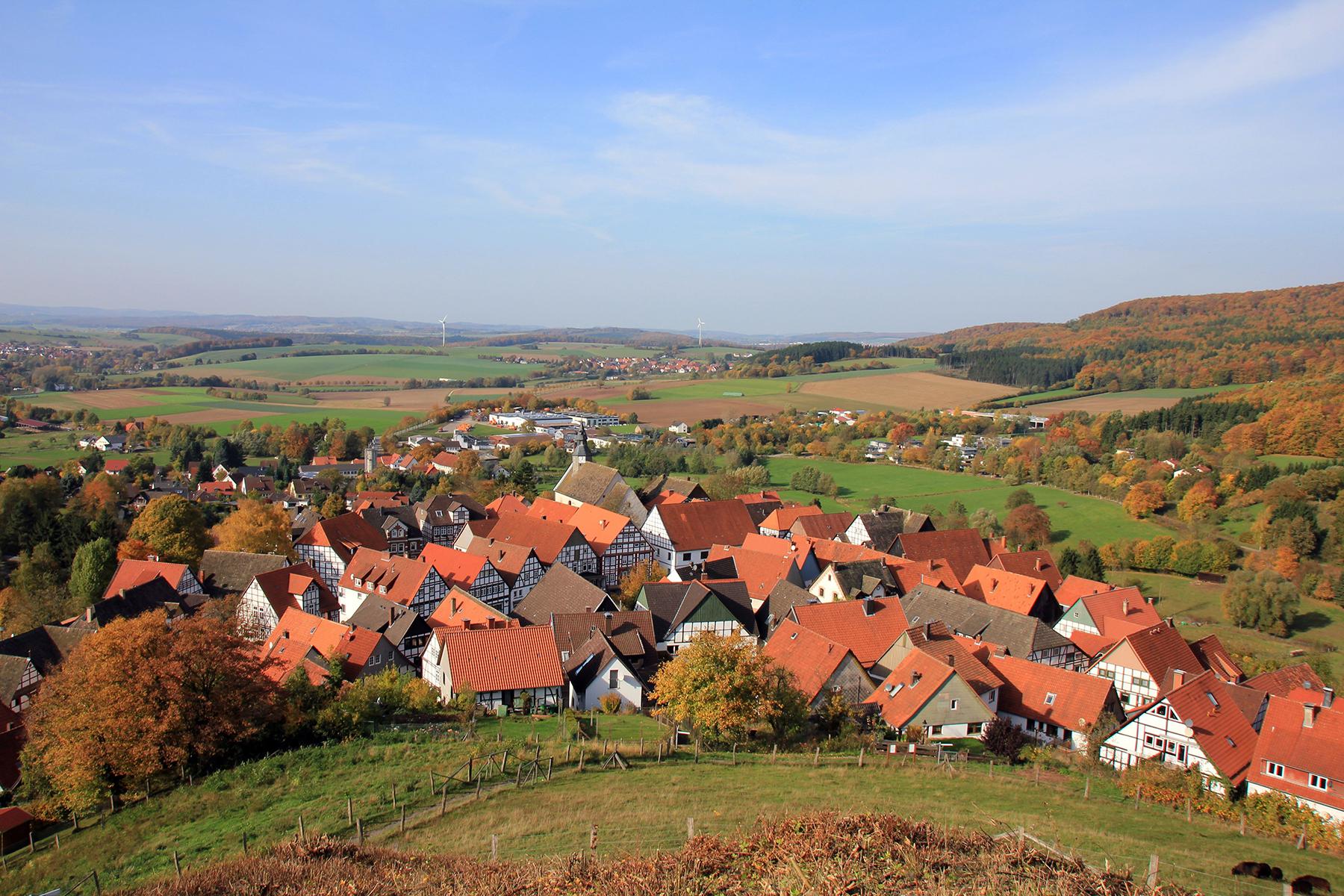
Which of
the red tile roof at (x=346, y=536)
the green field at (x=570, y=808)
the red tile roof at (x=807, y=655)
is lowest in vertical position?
the red tile roof at (x=346, y=536)

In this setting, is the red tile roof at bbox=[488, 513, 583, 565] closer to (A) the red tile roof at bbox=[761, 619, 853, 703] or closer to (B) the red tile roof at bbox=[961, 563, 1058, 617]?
(A) the red tile roof at bbox=[761, 619, 853, 703]

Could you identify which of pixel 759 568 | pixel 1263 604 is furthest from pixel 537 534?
pixel 1263 604

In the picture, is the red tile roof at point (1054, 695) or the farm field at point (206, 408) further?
the farm field at point (206, 408)

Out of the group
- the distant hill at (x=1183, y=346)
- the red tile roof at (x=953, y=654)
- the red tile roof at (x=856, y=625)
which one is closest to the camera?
the red tile roof at (x=953, y=654)

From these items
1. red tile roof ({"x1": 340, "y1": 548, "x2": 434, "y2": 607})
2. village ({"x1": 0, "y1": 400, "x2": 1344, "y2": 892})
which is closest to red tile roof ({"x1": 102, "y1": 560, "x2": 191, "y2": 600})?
village ({"x1": 0, "y1": 400, "x2": 1344, "y2": 892})

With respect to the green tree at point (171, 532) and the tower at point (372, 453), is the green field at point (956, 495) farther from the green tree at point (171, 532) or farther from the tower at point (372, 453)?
the green tree at point (171, 532)

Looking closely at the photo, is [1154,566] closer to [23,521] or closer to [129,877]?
[129,877]

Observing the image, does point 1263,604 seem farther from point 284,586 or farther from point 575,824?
point 284,586

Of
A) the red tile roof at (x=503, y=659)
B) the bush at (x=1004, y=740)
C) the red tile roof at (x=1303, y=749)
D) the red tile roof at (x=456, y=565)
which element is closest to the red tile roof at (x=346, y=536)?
the red tile roof at (x=456, y=565)
